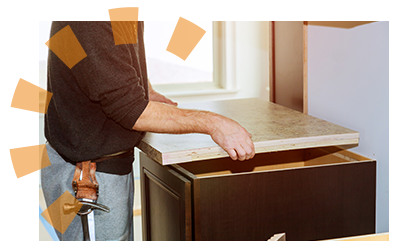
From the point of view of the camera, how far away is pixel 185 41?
3.15 meters

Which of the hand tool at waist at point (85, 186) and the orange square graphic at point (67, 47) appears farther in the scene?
the hand tool at waist at point (85, 186)

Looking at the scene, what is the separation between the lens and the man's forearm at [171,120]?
1073 millimetres

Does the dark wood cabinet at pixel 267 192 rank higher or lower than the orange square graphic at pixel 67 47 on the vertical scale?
lower

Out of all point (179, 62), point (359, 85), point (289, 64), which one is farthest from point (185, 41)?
point (359, 85)

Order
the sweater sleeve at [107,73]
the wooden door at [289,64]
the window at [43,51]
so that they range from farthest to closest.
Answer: the window at [43,51]
the wooden door at [289,64]
the sweater sleeve at [107,73]

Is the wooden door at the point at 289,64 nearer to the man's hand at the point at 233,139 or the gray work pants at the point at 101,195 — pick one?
the man's hand at the point at 233,139

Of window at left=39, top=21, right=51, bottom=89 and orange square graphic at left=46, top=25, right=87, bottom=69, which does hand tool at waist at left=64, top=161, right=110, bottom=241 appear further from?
window at left=39, top=21, right=51, bottom=89

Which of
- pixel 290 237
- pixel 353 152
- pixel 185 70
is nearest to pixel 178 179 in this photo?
pixel 290 237

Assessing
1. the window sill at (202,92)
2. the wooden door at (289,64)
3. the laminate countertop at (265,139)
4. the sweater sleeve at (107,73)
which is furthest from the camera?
the window sill at (202,92)

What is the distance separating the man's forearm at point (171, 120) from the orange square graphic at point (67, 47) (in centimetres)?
21

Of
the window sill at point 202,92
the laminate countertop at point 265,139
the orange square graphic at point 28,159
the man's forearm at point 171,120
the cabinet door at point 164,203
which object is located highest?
the window sill at point 202,92
